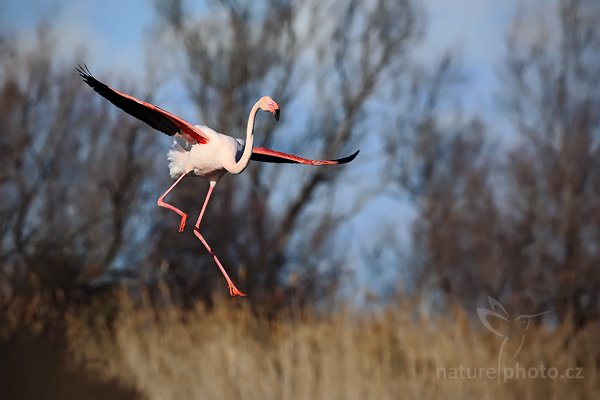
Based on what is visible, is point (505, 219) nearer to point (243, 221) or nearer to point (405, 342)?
point (243, 221)

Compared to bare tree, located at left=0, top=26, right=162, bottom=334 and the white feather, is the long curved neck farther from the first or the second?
bare tree, located at left=0, top=26, right=162, bottom=334

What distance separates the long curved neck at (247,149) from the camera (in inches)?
72.4

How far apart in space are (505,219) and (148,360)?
14598mm

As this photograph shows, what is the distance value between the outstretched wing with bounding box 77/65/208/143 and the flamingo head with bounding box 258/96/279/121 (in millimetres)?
195

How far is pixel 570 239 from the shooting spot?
2127cm

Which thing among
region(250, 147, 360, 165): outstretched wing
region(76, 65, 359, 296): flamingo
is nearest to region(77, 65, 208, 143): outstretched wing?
region(76, 65, 359, 296): flamingo

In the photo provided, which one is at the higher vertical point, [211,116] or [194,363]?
[211,116]

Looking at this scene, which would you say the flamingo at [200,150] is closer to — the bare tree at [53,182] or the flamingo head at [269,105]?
the flamingo head at [269,105]

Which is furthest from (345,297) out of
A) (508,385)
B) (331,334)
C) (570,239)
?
(570,239)

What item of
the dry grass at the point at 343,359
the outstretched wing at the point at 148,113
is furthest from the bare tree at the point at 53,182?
the outstretched wing at the point at 148,113

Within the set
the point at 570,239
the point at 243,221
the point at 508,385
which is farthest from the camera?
the point at 570,239

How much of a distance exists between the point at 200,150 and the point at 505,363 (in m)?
6.48

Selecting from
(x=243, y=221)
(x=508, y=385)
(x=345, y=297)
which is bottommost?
(x=508, y=385)

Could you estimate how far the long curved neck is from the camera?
1.84 metres
